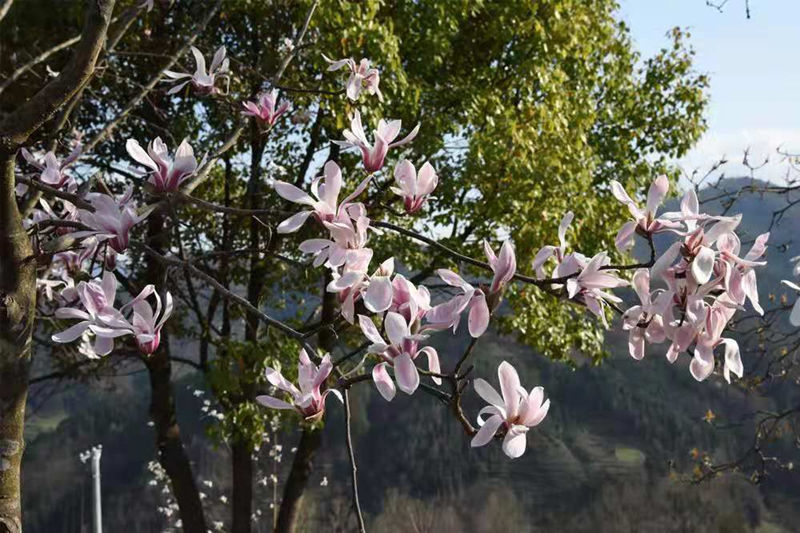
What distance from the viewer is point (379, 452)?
69.4 ft

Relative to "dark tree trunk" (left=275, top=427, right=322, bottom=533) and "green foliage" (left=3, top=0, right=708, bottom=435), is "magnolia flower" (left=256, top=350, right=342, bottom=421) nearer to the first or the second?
"green foliage" (left=3, top=0, right=708, bottom=435)

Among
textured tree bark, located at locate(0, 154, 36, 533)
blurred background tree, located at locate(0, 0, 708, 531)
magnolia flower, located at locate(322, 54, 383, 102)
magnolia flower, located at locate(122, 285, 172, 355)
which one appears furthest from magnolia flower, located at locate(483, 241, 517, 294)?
blurred background tree, located at locate(0, 0, 708, 531)

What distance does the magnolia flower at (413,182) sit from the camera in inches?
68.5

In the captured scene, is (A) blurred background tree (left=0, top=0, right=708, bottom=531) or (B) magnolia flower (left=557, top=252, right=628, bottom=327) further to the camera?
(A) blurred background tree (left=0, top=0, right=708, bottom=531)

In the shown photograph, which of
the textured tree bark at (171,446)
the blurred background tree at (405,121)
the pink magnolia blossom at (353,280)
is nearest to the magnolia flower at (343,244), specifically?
the pink magnolia blossom at (353,280)

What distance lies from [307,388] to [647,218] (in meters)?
0.69

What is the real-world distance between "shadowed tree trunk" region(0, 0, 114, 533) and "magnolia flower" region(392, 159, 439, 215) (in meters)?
0.77

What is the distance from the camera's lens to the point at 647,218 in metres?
1.61

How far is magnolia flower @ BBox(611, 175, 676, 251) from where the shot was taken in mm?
1571

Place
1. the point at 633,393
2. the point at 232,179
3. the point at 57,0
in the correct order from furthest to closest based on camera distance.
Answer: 1. the point at 633,393
2. the point at 232,179
3. the point at 57,0

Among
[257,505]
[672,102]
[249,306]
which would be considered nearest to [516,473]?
[257,505]

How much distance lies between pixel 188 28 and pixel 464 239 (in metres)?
3.14

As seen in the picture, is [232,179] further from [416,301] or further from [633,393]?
[633,393]

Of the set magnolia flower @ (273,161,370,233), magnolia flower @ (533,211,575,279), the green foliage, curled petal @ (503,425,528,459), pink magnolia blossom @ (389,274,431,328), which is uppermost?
the green foliage
